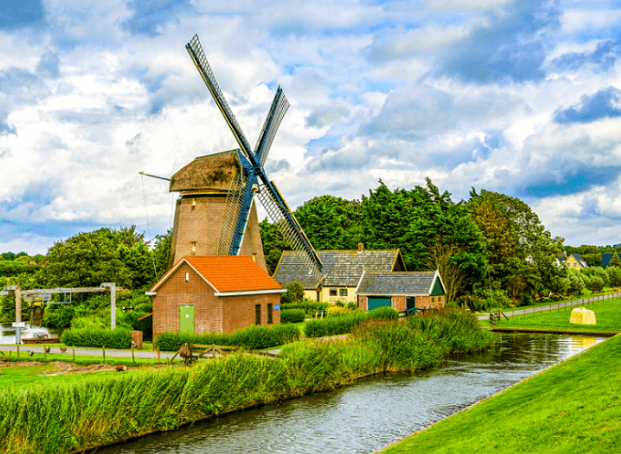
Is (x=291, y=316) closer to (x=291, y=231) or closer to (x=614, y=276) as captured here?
(x=291, y=231)

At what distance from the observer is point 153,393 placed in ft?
54.0

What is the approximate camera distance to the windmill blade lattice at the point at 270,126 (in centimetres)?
3984

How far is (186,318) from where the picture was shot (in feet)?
96.6

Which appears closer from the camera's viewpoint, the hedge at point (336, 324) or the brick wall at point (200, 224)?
the hedge at point (336, 324)

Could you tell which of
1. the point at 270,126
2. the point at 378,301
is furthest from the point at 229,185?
the point at 378,301

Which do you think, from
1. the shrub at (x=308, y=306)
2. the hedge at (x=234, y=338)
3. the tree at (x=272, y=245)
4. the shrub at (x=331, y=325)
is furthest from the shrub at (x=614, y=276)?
the hedge at (x=234, y=338)

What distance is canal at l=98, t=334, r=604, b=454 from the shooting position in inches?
596

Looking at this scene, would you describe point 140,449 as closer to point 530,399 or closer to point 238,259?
point 530,399

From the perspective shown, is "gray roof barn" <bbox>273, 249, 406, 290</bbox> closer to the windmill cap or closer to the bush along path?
the windmill cap

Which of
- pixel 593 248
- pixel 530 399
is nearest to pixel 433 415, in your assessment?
pixel 530 399

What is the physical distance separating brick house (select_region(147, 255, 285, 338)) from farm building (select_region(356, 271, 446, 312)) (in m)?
14.7

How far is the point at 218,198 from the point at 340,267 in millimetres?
17722

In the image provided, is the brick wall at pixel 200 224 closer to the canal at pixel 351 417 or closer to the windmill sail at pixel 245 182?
the windmill sail at pixel 245 182

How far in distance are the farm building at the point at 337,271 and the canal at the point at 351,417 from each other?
21.7m
